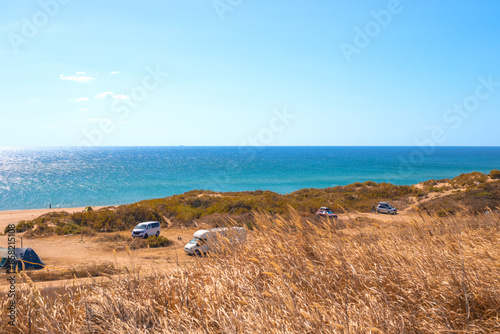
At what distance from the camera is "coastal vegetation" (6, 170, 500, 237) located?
26.2 m

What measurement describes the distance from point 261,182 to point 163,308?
7161 cm

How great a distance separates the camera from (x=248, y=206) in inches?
1307

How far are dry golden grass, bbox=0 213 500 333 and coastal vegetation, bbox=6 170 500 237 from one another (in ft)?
51.9

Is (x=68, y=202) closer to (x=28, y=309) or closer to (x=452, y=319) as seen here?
(x=28, y=309)

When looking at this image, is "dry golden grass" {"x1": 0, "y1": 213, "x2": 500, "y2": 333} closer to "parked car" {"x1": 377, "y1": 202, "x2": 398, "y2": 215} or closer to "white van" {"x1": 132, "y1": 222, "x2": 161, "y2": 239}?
"white van" {"x1": 132, "y1": 222, "x2": 161, "y2": 239}

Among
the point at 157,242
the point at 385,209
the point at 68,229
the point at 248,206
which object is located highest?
the point at 385,209

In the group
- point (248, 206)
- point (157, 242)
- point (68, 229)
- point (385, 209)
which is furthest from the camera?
point (248, 206)

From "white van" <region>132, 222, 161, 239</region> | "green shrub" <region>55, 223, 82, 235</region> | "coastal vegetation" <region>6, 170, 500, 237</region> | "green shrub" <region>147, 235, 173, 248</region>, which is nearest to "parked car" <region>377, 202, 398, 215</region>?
"coastal vegetation" <region>6, 170, 500, 237</region>

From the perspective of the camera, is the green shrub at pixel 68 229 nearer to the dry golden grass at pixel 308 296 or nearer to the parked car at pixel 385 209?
the dry golden grass at pixel 308 296

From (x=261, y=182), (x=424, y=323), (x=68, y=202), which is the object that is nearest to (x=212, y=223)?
(x=424, y=323)

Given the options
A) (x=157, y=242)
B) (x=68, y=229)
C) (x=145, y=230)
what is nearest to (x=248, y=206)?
(x=145, y=230)

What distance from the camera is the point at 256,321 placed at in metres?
3.10

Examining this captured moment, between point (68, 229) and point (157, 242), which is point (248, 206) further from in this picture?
point (68, 229)

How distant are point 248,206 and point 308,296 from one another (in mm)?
29484
